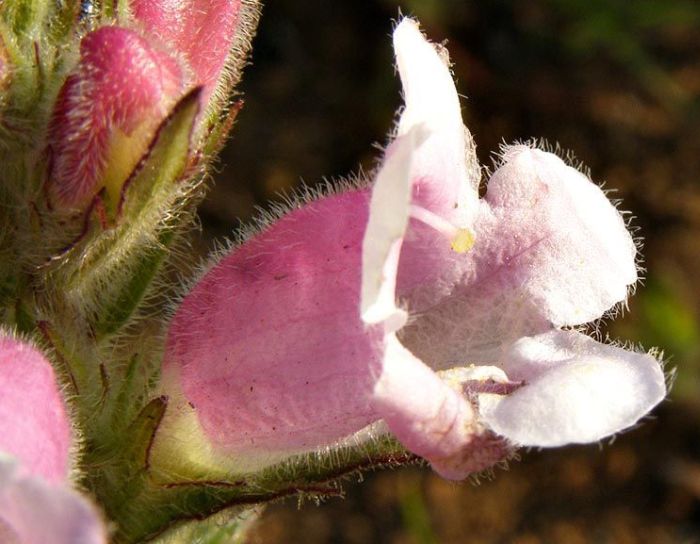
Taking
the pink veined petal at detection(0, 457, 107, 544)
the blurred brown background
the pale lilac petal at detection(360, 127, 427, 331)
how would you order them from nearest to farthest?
the pink veined petal at detection(0, 457, 107, 544) < the pale lilac petal at detection(360, 127, 427, 331) < the blurred brown background

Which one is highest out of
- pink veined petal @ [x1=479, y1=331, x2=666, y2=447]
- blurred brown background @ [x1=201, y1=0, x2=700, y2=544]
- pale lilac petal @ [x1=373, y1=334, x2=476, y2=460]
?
pale lilac petal @ [x1=373, y1=334, x2=476, y2=460]

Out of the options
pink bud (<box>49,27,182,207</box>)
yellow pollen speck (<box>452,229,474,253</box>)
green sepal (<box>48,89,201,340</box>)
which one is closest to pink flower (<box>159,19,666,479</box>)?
yellow pollen speck (<box>452,229,474,253</box>)

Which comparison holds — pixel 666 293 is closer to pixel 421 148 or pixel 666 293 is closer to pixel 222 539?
pixel 222 539

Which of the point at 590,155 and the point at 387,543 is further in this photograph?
the point at 590,155

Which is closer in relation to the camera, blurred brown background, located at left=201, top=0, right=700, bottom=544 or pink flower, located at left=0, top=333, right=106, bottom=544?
pink flower, located at left=0, top=333, right=106, bottom=544

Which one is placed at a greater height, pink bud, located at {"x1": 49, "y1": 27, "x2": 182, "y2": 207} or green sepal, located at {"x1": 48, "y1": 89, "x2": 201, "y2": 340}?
pink bud, located at {"x1": 49, "y1": 27, "x2": 182, "y2": 207}

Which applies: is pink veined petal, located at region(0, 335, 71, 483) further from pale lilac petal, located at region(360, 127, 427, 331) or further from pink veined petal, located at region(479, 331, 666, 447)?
pink veined petal, located at region(479, 331, 666, 447)

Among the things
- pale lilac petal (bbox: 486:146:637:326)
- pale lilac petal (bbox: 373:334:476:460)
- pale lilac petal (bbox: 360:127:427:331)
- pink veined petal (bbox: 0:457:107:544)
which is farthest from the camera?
pale lilac petal (bbox: 486:146:637:326)

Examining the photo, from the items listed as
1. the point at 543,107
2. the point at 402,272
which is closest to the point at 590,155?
the point at 543,107
